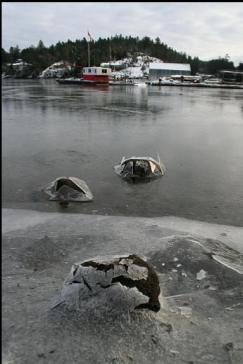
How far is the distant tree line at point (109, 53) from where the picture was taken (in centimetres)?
14450

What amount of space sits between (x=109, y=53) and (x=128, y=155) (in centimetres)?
13894

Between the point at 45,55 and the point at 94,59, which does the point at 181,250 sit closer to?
the point at 94,59

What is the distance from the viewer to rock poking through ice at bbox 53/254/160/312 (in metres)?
5.10

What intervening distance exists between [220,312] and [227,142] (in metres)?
15.6

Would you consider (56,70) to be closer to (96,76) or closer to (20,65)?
(20,65)

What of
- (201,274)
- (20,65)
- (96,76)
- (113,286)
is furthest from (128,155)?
(20,65)

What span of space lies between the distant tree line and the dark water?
112 m

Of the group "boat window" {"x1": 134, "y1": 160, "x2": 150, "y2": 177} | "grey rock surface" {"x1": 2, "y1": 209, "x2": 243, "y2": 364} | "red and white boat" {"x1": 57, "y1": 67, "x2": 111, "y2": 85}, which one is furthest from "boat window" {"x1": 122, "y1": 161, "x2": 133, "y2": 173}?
"red and white boat" {"x1": 57, "y1": 67, "x2": 111, "y2": 85}

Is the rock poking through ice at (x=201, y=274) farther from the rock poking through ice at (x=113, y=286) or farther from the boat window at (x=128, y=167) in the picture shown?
the boat window at (x=128, y=167)

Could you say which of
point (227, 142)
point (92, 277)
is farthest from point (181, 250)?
point (227, 142)

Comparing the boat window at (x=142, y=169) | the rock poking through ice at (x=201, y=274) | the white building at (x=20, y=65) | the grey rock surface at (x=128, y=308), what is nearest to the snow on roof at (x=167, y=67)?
the white building at (x=20, y=65)

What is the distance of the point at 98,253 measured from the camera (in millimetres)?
7074

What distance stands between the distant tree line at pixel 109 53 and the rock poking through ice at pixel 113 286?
13245cm

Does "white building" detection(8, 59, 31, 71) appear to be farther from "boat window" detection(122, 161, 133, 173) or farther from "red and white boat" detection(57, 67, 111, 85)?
"boat window" detection(122, 161, 133, 173)
